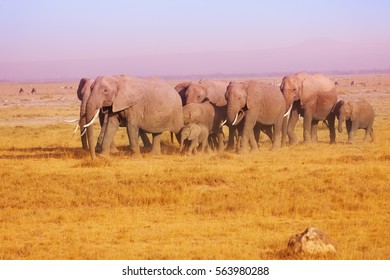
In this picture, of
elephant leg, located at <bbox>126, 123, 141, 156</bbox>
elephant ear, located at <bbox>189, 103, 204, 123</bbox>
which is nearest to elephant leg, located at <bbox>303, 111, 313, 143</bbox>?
elephant ear, located at <bbox>189, 103, 204, 123</bbox>

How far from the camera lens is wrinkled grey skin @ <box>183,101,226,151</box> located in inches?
1008

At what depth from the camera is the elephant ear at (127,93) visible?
23.4 m

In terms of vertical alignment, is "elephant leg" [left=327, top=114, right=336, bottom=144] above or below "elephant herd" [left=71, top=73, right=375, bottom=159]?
below

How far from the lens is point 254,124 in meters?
26.4

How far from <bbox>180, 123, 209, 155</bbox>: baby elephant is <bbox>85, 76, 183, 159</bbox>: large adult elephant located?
48cm

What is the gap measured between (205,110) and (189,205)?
983 centimetres

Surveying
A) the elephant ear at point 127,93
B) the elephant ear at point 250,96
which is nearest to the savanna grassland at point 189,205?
the elephant ear at point 127,93

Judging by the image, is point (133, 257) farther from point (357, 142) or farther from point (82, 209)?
point (357, 142)

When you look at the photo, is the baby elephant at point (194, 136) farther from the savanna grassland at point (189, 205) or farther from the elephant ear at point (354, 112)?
the elephant ear at point (354, 112)

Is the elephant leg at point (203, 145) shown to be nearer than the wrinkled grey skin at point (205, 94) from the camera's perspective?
Yes

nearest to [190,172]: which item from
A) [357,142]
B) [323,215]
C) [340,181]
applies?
[340,181]

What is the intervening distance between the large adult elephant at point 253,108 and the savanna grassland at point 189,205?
1.60 metres

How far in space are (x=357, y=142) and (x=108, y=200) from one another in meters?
15.8

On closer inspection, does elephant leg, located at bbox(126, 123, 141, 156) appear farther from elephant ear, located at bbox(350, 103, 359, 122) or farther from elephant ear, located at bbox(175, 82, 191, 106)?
elephant ear, located at bbox(350, 103, 359, 122)
